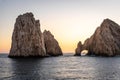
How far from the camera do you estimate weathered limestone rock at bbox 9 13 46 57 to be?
519 ft

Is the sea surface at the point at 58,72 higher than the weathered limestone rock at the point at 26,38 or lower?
lower

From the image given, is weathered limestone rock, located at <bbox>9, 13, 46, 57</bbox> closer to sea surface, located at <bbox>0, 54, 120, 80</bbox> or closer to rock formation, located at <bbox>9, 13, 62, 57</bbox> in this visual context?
rock formation, located at <bbox>9, 13, 62, 57</bbox>

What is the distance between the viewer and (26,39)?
159875mm

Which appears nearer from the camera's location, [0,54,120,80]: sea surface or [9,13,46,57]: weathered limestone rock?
[0,54,120,80]: sea surface

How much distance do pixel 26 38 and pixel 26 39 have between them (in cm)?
67

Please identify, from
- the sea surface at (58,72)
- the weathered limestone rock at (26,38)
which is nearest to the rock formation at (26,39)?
the weathered limestone rock at (26,38)

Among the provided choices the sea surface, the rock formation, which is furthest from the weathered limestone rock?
the sea surface

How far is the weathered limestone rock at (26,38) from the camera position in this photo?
519 ft

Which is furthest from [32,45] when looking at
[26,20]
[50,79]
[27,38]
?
[50,79]

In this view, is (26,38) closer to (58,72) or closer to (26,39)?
(26,39)

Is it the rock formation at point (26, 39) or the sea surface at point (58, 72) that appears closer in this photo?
the sea surface at point (58, 72)

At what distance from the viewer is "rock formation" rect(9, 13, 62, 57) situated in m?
158

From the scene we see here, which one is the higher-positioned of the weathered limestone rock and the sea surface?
the weathered limestone rock

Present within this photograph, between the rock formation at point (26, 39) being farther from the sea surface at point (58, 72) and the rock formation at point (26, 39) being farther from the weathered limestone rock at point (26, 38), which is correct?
the sea surface at point (58, 72)
